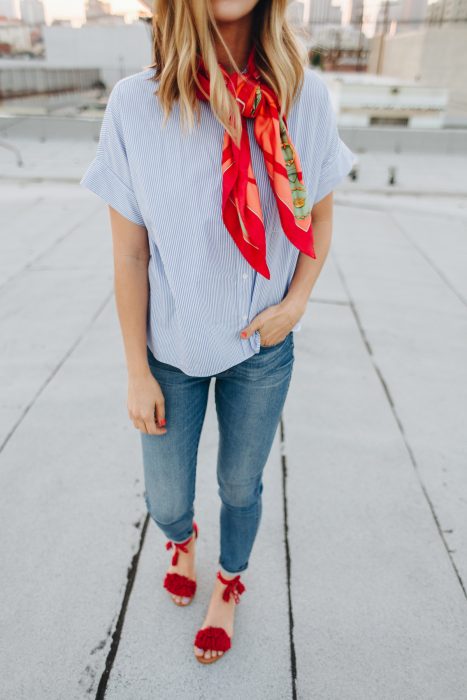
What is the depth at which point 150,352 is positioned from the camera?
129 centimetres

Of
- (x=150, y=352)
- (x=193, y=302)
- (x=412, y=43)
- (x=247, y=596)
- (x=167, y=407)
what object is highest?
(x=412, y=43)

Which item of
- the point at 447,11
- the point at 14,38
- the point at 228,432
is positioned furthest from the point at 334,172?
the point at 14,38

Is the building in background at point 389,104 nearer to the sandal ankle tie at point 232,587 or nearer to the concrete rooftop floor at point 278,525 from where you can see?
the concrete rooftop floor at point 278,525

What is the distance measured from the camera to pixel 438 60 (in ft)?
77.6

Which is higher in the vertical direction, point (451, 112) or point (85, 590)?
point (451, 112)

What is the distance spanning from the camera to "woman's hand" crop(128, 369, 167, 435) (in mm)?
1235

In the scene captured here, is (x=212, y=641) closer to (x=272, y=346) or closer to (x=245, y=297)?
(x=272, y=346)

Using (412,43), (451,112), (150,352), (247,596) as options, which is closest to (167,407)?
(150,352)

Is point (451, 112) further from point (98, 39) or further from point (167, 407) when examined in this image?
point (98, 39)

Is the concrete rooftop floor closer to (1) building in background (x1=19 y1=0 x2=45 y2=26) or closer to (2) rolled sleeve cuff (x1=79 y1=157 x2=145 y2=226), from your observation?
(2) rolled sleeve cuff (x1=79 y1=157 x2=145 y2=226)

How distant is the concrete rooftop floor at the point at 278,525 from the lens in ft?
4.88

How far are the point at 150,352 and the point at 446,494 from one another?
1.57m

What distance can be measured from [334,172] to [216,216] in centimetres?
35

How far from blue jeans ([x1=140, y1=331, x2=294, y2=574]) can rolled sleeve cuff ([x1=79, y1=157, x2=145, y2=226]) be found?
0.40 m
